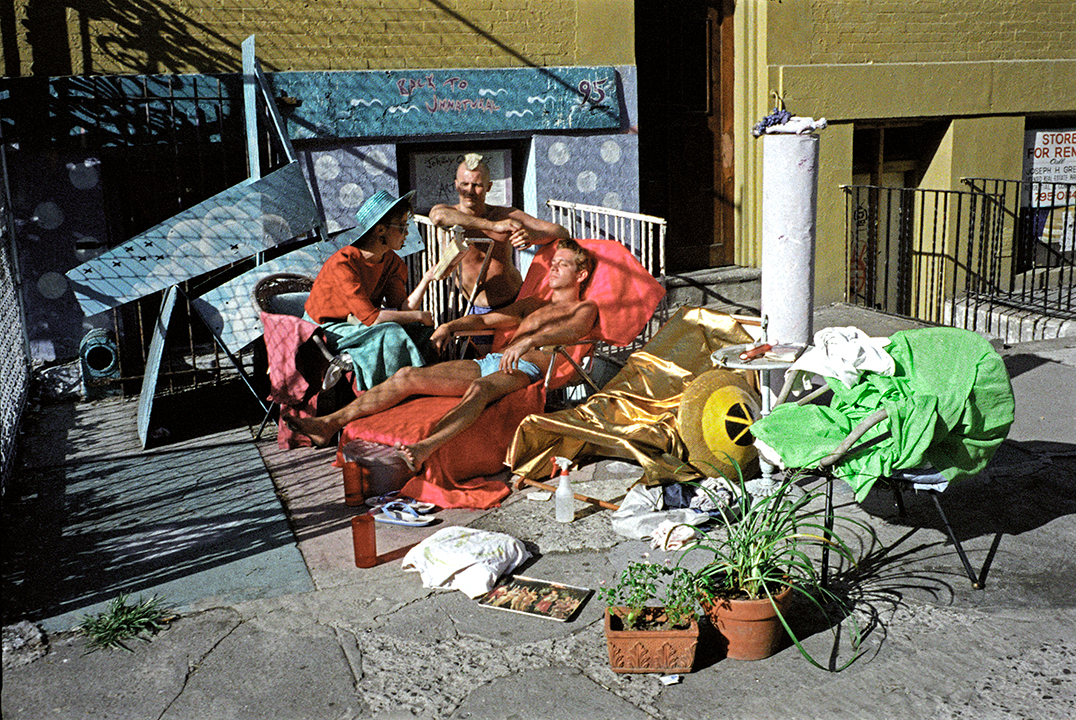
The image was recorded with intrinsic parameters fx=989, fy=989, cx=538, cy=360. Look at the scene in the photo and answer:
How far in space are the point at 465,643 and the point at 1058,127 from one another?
1155 centimetres

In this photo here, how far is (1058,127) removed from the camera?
41.0 ft

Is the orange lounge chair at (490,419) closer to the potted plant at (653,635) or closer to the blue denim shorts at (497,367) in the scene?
the blue denim shorts at (497,367)

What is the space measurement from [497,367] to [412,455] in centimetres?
113

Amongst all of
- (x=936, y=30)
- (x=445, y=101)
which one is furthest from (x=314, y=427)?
(x=936, y=30)

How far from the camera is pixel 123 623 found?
436 cm

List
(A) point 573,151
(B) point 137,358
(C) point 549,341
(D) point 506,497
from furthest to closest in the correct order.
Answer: (A) point 573,151, (B) point 137,358, (C) point 549,341, (D) point 506,497

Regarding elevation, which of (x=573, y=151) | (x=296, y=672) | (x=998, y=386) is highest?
(x=573, y=151)

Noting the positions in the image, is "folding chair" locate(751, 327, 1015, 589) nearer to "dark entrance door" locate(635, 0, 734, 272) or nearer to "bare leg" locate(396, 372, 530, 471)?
"bare leg" locate(396, 372, 530, 471)

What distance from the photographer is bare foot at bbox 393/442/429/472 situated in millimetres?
5547

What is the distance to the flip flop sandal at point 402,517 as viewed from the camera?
542 cm

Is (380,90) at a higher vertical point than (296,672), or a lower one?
higher

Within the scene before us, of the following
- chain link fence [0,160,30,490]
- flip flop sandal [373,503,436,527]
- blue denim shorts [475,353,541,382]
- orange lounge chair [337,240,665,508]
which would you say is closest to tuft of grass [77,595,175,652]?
flip flop sandal [373,503,436,527]

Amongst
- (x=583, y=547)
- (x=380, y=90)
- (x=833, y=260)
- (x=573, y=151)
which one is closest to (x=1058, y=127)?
(x=833, y=260)

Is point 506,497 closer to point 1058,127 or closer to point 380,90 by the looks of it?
point 380,90
